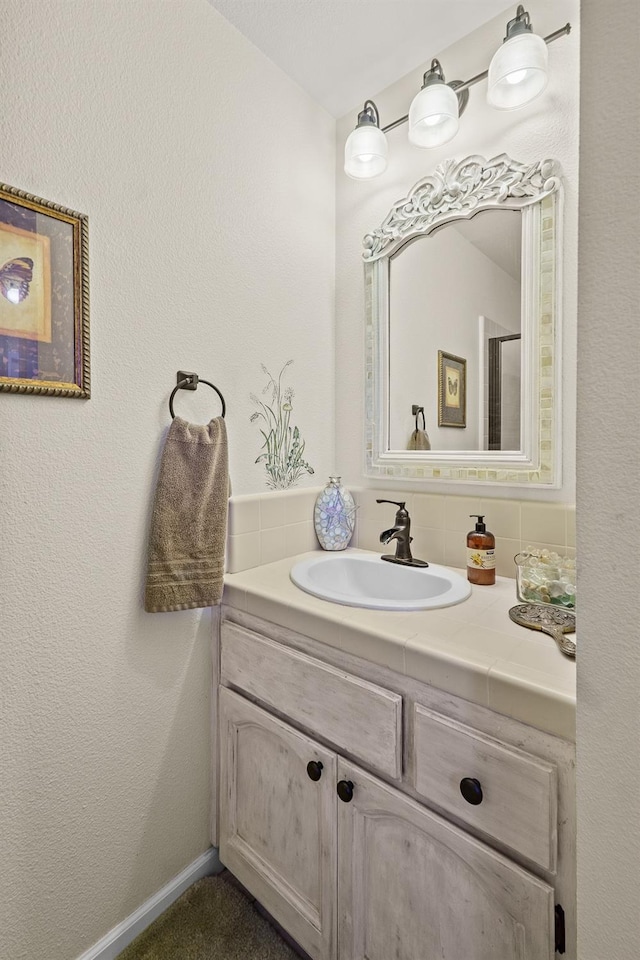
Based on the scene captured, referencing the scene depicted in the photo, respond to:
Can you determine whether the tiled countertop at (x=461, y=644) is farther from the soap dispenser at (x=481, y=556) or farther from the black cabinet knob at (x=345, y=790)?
the black cabinet knob at (x=345, y=790)

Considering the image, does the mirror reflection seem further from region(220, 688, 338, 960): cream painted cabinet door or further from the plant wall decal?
region(220, 688, 338, 960): cream painted cabinet door

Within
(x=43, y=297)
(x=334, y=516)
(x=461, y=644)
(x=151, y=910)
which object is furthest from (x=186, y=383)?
(x=151, y=910)

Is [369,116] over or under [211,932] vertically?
over

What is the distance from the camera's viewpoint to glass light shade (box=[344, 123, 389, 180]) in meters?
1.39

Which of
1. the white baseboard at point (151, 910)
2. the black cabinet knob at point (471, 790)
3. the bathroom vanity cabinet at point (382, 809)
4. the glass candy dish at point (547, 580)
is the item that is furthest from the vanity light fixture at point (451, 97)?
the white baseboard at point (151, 910)

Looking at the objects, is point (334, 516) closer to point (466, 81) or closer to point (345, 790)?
point (345, 790)

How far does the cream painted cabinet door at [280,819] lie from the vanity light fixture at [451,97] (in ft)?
5.40

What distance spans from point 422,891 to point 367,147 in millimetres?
1884

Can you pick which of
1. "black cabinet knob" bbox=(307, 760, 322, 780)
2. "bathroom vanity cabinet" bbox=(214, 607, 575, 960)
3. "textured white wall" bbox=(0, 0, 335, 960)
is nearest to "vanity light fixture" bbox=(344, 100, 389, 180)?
"textured white wall" bbox=(0, 0, 335, 960)

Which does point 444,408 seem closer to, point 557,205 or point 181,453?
point 557,205

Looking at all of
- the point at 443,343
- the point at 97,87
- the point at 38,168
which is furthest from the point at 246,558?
the point at 97,87

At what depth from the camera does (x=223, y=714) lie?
1.23 metres

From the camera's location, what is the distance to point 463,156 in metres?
1.31

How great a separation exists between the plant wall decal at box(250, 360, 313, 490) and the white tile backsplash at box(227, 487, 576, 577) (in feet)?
0.19
